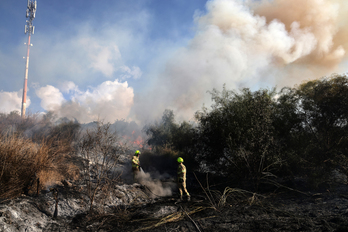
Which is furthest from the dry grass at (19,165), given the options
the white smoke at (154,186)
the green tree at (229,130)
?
the green tree at (229,130)

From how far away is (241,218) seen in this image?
258 inches

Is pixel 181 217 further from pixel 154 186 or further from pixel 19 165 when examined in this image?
pixel 19 165

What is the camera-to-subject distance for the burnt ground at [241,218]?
579cm

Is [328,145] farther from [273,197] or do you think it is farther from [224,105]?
[224,105]

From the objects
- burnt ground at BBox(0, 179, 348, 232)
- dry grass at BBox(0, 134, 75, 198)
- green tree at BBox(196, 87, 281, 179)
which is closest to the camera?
burnt ground at BBox(0, 179, 348, 232)

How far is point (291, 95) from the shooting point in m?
13.7

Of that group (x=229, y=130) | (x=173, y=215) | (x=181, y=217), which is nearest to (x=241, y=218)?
(x=181, y=217)

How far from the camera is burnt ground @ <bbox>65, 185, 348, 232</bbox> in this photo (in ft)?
19.0

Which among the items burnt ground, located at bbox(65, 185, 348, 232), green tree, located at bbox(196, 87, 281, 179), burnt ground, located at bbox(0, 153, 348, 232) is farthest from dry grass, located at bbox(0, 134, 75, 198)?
green tree, located at bbox(196, 87, 281, 179)

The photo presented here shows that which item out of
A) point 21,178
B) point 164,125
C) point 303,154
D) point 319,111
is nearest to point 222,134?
point 303,154

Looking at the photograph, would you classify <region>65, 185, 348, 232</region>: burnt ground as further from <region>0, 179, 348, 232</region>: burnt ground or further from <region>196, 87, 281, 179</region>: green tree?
<region>196, 87, 281, 179</region>: green tree

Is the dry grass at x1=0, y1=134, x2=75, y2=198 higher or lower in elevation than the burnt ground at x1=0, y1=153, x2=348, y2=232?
higher

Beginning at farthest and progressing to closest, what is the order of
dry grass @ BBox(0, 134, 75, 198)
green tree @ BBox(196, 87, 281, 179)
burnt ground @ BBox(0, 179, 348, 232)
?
1. green tree @ BBox(196, 87, 281, 179)
2. dry grass @ BBox(0, 134, 75, 198)
3. burnt ground @ BBox(0, 179, 348, 232)

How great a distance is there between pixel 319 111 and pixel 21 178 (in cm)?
1586
